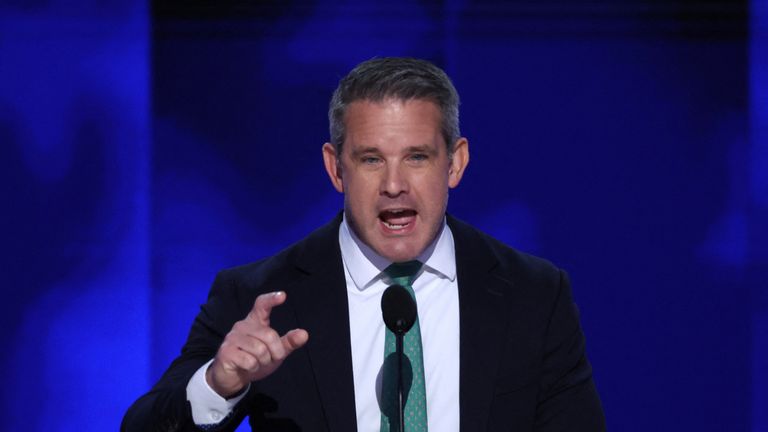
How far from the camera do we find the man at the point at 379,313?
1.87m

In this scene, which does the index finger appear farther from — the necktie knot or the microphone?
the necktie knot

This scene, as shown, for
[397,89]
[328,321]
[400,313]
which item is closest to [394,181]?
[397,89]

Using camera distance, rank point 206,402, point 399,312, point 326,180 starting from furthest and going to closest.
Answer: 1. point 326,180
2. point 206,402
3. point 399,312

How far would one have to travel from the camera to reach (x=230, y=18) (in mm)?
3268

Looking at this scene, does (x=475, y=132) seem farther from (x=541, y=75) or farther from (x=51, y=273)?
(x=51, y=273)

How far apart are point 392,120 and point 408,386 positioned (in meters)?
0.46

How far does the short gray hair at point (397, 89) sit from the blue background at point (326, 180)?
51.3 inches

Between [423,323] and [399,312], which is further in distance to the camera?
[423,323]

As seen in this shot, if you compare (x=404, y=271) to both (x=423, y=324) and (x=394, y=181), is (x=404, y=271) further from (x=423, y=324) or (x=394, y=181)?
(x=394, y=181)

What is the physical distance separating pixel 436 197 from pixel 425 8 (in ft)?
4.80

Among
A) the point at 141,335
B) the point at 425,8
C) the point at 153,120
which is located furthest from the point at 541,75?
the point at 141,335

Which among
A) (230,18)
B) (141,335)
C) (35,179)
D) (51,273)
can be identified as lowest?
(141,335)

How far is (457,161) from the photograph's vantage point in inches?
80.7

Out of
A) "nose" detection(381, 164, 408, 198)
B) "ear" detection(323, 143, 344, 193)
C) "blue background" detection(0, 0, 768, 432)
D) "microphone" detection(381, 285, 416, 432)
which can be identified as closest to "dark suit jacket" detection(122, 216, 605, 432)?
"ear" detection(323, 143, 344, 193)
